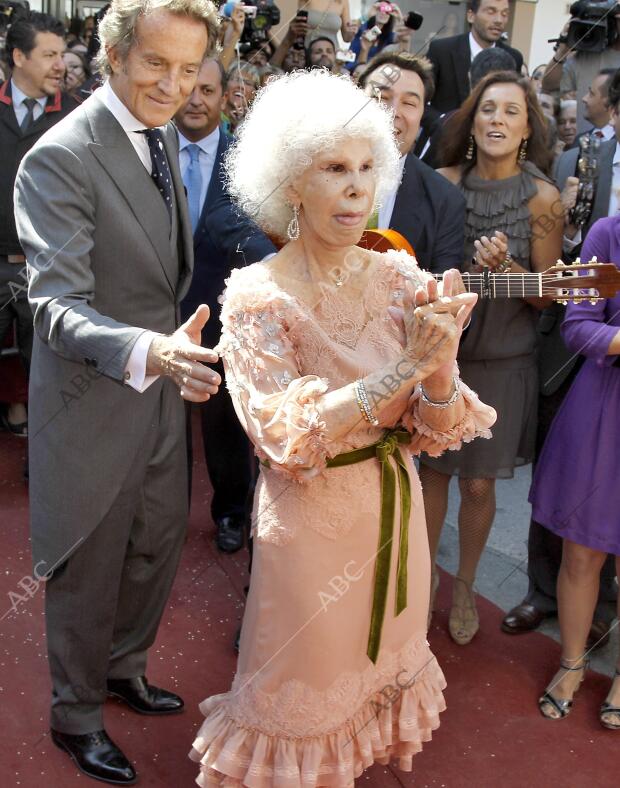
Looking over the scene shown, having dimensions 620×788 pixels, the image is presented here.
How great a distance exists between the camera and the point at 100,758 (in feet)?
9.33

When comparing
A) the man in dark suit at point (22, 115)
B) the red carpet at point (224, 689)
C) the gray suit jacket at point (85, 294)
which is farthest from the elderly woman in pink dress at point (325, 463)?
the man in dark suit at point (22, 115)

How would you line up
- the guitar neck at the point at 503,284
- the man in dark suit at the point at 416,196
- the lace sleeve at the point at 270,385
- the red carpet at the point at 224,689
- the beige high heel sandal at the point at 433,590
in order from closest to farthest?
1. the lace sleeve at the point at 270,385
2. the red carpet at the point at 224,689
3. the guitar neck at the point at 503,284
4. the man in dark suit at the point at 416,196
5. the beige high heel sandal at the point at 433,590

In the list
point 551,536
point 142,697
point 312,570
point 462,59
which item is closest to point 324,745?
point 312,570

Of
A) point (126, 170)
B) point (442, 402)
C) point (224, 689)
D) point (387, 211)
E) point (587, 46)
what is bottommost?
point (224, 689)

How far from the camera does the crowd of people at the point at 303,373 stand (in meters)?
2.24

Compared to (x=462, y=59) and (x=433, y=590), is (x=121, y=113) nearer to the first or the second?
(x=433, y=590)

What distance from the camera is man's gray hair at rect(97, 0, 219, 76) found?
2.46 m

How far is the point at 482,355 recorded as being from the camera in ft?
11.8

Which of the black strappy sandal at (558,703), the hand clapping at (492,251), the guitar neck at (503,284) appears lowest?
the black strappy sandal at (558,703)

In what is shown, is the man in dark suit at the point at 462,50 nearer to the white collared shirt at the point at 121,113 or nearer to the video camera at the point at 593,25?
the video camera at the point at 593,25

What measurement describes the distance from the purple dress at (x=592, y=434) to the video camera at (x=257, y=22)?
153 inches

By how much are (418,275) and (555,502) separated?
4.26 feet

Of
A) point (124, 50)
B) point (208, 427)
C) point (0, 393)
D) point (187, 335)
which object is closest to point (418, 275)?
point (187, 335)

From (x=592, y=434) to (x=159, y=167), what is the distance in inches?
67.0
